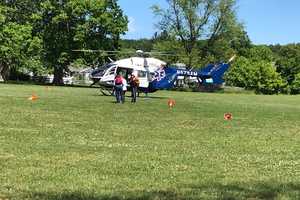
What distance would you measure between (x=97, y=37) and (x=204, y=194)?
7347cm

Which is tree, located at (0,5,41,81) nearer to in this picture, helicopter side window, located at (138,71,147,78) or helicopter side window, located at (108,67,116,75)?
helicopter side window, located at (108,67,116,75)

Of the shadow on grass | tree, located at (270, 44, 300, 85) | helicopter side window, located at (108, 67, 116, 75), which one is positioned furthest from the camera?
tree, located at (270, 44, 300, 85)

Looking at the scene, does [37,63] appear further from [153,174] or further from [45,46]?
[153,174]

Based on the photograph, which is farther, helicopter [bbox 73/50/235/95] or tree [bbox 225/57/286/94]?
tree [bbox 225/57/286/94]

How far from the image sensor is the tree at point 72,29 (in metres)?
78.1

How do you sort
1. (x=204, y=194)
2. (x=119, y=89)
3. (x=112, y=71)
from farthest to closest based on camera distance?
(x=112, y=71) → (x=119, y=89) → (x=204, y=194)

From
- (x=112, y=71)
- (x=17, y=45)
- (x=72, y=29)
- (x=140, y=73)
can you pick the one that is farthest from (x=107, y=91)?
(x=72, y=29)

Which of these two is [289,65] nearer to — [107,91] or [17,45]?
[17,45]

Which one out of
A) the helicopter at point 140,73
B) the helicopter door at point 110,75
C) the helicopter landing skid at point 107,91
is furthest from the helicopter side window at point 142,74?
the helicopter landing skid at point 107,91

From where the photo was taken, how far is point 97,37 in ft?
263

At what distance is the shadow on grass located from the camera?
739 centimetres

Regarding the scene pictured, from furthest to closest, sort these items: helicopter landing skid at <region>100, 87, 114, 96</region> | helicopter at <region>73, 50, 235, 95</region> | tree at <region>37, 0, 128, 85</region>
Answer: tree at <region>37, 0, 128, 85</region> < helicopter landing skid at <region>100, 87, 114, 96</region> < helicopter at <region>73, 50, 235, 95</region>

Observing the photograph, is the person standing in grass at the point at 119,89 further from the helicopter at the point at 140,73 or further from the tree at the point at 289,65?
the tree at the point at 289,65

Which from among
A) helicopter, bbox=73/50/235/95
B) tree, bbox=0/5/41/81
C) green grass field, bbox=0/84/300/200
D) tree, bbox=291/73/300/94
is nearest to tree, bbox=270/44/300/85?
tree, bbox=291/73/300/94
